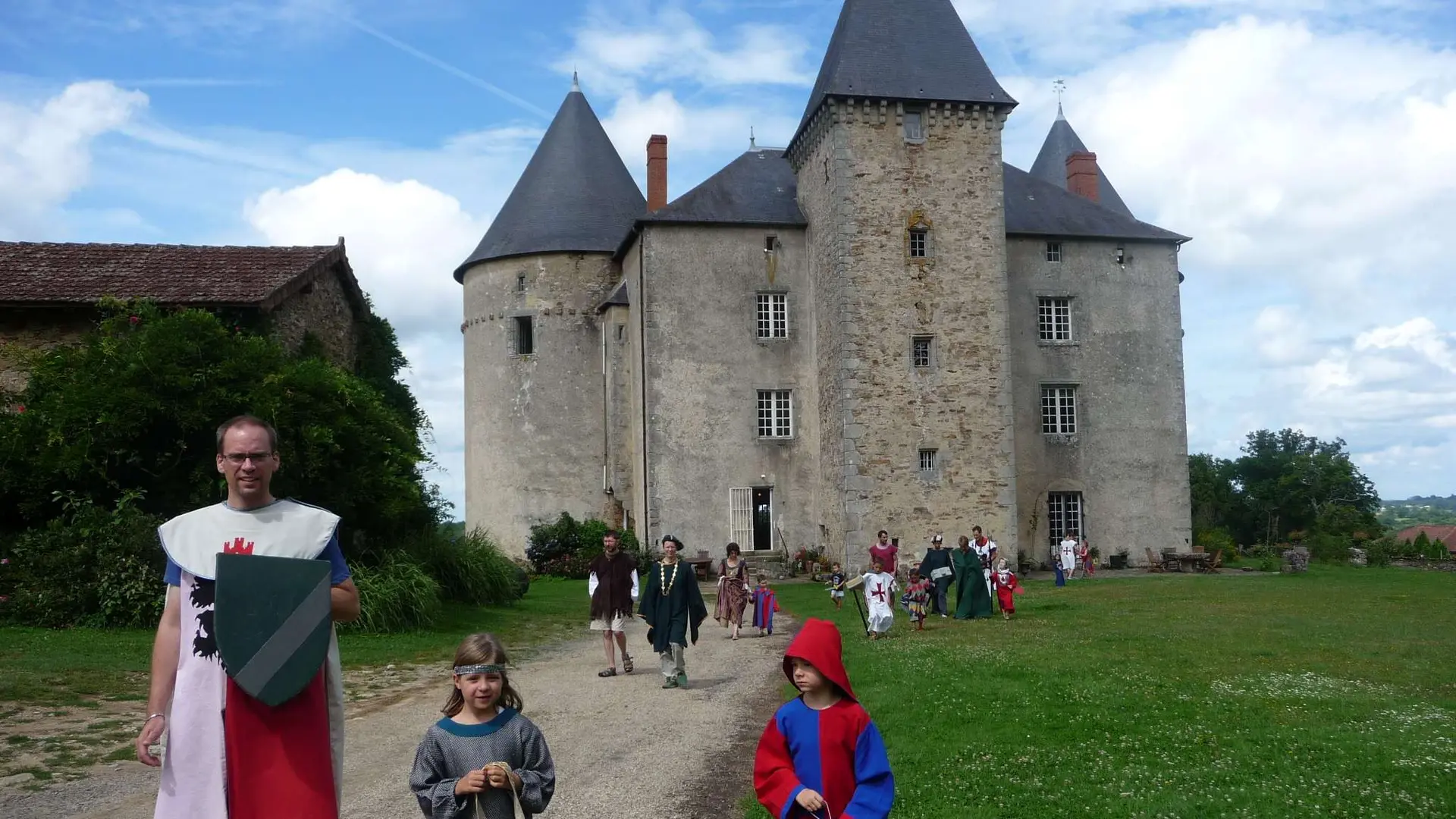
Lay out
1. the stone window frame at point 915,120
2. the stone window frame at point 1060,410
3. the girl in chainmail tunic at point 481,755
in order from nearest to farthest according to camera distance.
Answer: the girl in chainmail tunic at point 481,755
the stone window frame at point 915,120
the stone window frame at point 1060,410

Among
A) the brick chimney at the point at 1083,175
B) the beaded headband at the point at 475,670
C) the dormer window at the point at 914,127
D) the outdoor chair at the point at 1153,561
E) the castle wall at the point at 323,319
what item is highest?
the brick chimney at the point at 1083,175

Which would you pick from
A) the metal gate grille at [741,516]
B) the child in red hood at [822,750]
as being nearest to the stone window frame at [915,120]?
the metal gate grille at [741,516]

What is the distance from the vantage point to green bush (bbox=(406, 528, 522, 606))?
1853 centimetres

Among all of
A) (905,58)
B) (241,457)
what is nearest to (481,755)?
(241,457)

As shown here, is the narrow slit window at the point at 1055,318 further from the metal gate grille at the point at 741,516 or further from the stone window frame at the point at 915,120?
the metal gate grille at the point at 741,516

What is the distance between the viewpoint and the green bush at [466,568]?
18.5 meters

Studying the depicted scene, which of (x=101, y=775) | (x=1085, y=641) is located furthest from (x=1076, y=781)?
(x=1085, y=641)

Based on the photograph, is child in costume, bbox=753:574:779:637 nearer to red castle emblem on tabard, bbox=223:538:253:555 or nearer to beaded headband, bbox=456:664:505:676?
beaded headband, bbox=456:664:505:676

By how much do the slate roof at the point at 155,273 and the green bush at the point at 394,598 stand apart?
449 centimetres

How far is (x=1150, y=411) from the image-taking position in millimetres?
31984

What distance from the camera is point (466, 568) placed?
62.3 feet

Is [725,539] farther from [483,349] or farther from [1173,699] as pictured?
[1173,699]

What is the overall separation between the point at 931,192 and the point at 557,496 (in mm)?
13623

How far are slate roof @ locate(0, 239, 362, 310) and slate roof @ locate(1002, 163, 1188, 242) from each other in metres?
19.3
